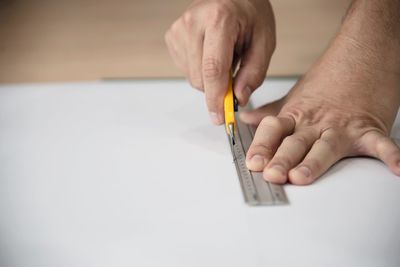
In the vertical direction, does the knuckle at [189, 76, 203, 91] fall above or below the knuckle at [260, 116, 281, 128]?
above

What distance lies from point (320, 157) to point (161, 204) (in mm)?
309

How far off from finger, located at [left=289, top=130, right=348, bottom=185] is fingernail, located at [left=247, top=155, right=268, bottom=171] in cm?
6

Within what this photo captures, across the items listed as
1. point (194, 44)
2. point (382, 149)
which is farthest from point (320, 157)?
point (194, 44)

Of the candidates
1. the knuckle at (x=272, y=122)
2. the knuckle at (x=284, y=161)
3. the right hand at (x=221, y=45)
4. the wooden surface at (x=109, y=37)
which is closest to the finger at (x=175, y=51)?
the right hand at (x=221, y=45)

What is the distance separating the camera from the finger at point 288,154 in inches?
39.9

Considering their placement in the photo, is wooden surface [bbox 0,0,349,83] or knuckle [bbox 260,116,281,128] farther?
wooden surface [bbox 0,0,349,83]

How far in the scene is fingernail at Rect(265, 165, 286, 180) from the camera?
1009mm

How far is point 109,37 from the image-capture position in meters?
2.08

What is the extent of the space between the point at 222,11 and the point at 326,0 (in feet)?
4.95

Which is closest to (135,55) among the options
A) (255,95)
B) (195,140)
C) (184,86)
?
(184,86)

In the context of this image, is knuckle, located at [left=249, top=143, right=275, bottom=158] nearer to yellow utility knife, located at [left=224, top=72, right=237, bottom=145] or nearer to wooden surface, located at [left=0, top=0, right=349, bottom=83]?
yellow utility knife, located at [left=224, top=72, right=237, bottom=145]

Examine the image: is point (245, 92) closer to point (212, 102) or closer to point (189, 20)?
point (212, 102)

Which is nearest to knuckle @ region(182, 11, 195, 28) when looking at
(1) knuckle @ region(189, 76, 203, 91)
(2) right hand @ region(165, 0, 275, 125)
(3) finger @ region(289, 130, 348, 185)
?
(2) right hand @ region(165, 0, 275, 125)

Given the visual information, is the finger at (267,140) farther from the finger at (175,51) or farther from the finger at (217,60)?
the finger at (175,51)
